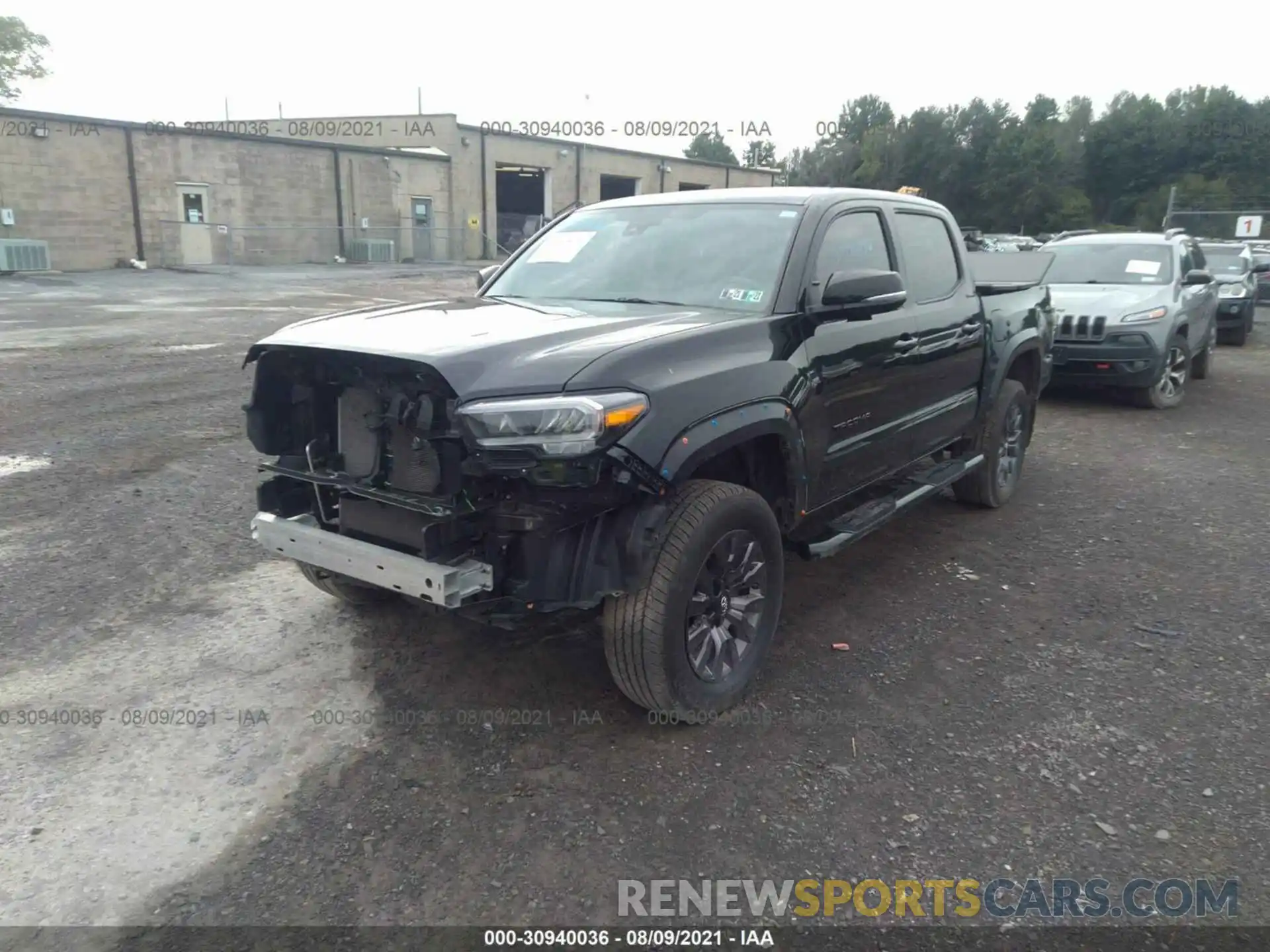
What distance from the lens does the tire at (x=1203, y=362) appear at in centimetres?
1152

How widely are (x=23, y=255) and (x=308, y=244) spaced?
30.1 feet

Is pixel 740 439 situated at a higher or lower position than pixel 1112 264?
lower

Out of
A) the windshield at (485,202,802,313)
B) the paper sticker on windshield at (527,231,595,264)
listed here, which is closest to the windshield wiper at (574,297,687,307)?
the windshield at (485,202,802,313)

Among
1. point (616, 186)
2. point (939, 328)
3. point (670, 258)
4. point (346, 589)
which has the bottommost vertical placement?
point (346, 589)

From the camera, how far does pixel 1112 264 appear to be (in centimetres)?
1051

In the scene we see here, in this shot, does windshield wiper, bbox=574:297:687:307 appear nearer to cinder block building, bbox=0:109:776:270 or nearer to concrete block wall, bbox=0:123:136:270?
cinder block building, bbox=0:109:776:270

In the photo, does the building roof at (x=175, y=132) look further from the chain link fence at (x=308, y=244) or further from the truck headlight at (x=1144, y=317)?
the truck headlight at (x=1144, y=317)

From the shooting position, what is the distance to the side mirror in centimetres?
366

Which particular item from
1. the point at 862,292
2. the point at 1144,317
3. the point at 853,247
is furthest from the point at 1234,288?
the point at 862,292

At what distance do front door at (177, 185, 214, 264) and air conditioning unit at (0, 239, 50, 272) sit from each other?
4033 millimetres

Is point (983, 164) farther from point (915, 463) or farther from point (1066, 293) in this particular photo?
point (915, 463)

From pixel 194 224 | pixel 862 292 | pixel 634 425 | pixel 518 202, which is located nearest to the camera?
pixel 634 425

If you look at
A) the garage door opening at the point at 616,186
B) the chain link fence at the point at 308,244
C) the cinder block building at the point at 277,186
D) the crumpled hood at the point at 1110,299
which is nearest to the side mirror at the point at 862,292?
the crumpled hood at the point at 1110,299

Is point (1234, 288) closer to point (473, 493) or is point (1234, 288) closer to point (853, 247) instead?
point (853, 247)
